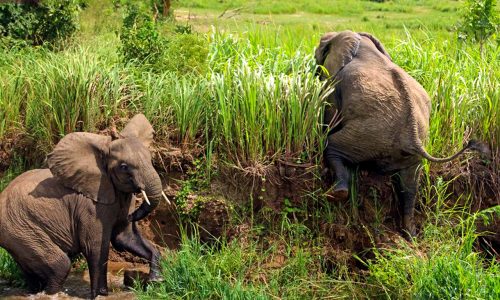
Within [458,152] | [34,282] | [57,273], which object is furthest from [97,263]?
[458,152]

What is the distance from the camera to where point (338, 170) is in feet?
25.2

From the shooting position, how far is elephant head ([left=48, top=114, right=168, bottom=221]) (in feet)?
22.9

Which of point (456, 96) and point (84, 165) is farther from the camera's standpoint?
point (456, 96)

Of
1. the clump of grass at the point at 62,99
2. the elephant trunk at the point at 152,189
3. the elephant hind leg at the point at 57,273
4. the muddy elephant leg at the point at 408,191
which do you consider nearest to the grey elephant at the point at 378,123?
the muddy elephant leg at the point at 408,191

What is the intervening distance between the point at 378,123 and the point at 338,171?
1.72ft

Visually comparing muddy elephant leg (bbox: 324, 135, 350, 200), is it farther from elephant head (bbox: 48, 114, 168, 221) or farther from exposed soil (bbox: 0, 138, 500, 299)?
elephant head (bbox: 48, 114, 168, 221)

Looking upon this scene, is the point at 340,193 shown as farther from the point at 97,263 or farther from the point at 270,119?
the point at 97,263

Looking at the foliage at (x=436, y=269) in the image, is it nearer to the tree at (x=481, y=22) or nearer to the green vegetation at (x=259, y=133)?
the green vegetation at (x=259, y=133)

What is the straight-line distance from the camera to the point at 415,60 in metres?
9.13

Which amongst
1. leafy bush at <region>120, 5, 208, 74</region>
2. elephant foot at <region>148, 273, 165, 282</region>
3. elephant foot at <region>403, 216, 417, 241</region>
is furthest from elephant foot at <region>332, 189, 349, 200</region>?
leafy bush at <region>120, 5, 208, 74</region>

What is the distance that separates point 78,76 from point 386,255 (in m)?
3.23

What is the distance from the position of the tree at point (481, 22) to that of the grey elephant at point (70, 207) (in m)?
4.58

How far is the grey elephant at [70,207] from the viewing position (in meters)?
7.09

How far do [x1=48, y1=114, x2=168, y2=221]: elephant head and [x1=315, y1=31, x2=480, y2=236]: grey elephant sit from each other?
1631mm
